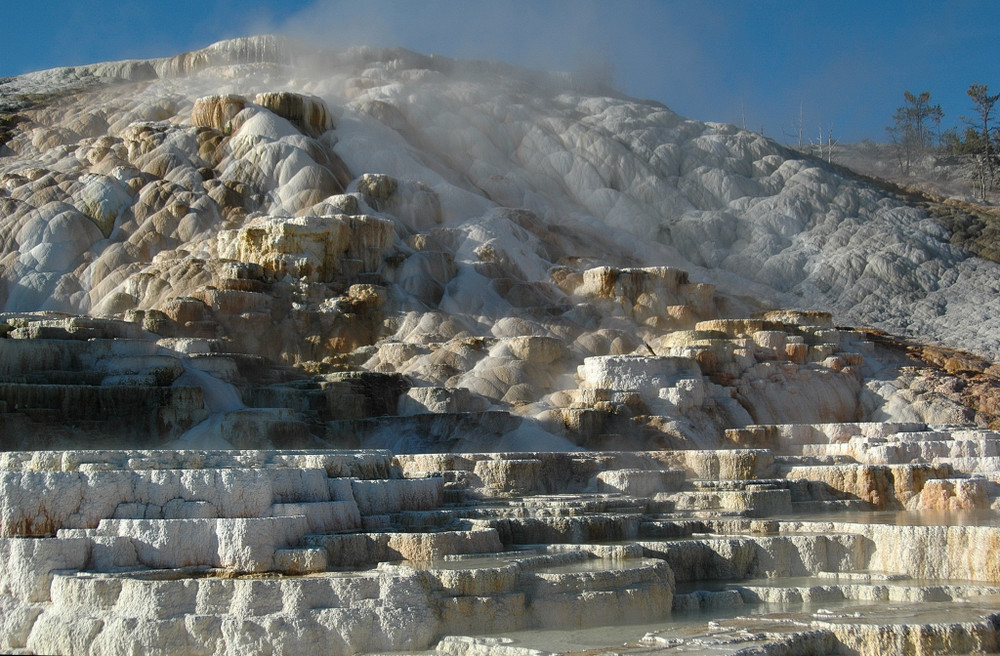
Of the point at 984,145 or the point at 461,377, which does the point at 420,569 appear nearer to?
the point at 461,377

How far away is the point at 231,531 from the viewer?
844 centimetres

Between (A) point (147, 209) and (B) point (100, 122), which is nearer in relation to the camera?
(A) point (147, 209)

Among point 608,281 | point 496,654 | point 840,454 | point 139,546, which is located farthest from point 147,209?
point 496,654

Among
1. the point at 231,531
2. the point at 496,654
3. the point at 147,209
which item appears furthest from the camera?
the point at 147,209

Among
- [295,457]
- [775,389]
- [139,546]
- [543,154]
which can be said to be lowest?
[139,546]

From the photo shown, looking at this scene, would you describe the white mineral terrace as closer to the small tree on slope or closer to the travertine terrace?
the travertine terrace

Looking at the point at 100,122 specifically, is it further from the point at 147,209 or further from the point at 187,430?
the point at 187,430

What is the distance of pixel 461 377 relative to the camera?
2089 centimetres

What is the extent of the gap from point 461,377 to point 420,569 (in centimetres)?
1282

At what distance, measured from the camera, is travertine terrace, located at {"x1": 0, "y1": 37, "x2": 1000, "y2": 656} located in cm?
806

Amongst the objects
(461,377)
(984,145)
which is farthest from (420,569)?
(984,145)

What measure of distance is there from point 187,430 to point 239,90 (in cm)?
2126

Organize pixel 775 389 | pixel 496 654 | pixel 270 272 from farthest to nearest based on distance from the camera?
pixel 270 272 < pixel 775 389 < pixel 496 654

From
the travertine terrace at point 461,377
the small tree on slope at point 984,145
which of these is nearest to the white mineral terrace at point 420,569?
the travertine terrace at point 461,377
